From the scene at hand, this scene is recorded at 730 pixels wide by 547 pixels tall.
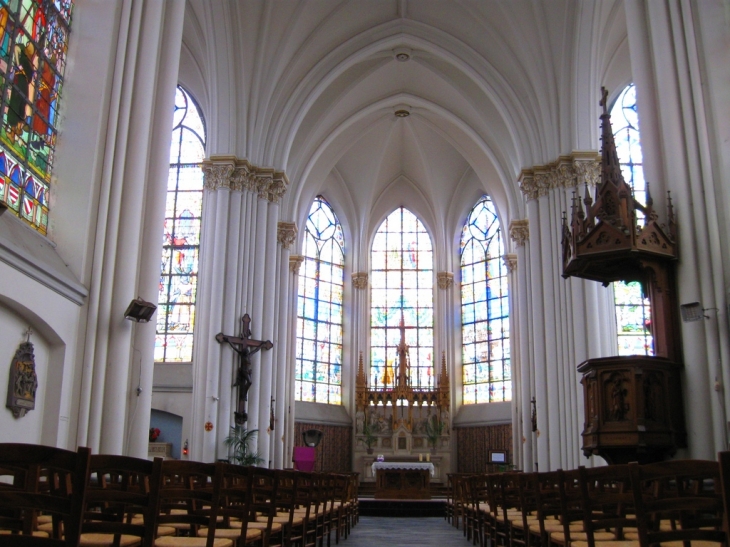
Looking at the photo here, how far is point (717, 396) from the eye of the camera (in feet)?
30.8

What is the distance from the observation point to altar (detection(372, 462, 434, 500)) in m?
20.9

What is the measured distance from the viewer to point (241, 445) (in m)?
17.5

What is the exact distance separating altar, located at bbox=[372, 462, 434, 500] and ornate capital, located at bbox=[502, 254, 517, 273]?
29.5 ft

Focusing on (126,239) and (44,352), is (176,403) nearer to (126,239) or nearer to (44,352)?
(126,239)

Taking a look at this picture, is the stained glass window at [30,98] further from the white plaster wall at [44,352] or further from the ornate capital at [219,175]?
the ornate capital at [219,175]

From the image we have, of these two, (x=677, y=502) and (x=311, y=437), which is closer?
(x=677, y=502)

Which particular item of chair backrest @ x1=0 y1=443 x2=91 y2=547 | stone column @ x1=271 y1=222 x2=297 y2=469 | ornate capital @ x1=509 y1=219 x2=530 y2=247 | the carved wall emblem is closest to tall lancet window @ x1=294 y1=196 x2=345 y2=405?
stone column @ x1=271 y1=222 x2=297 y2=469

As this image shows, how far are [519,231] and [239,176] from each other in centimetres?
953

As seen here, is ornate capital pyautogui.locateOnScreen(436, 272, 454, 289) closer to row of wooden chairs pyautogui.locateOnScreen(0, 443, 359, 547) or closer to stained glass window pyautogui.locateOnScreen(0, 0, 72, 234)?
stained glass window pyautogui.locateOnScreen(0, 0, 72, 234)

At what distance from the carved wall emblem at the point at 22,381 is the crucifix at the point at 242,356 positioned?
9.38m

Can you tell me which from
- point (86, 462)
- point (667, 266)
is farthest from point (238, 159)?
point (86, 462)

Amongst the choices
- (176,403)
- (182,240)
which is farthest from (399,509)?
(182,240)

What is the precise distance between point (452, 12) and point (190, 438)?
13580mm

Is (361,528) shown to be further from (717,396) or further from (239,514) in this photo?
(239,514)
